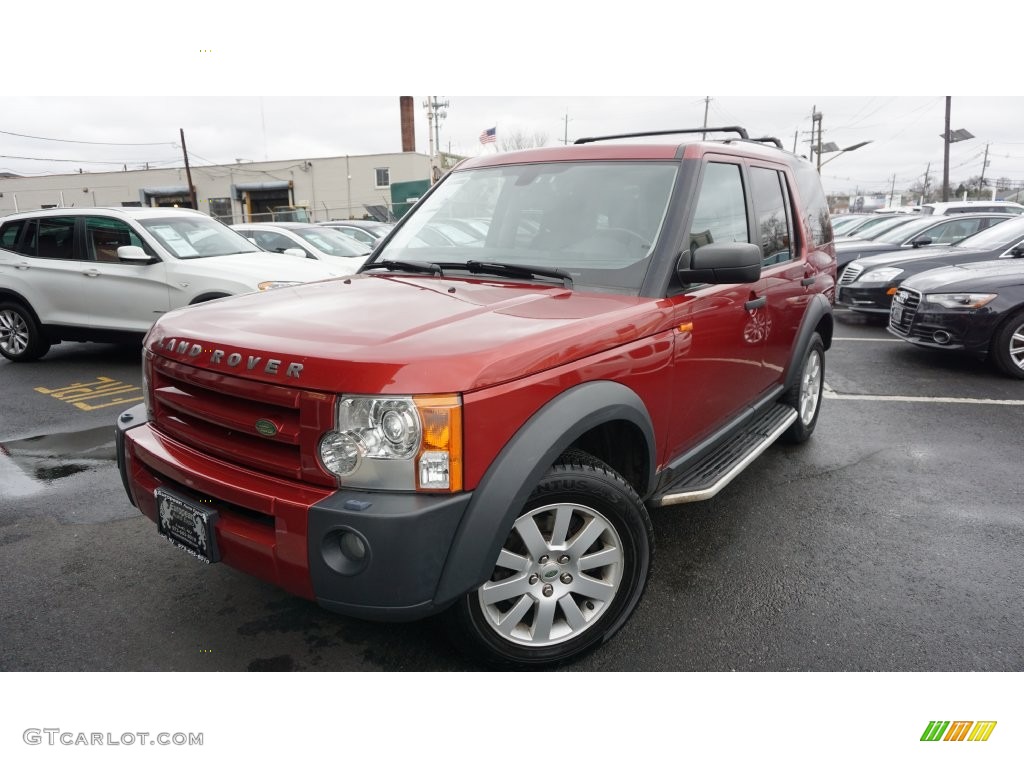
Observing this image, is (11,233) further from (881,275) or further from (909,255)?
(909,255)

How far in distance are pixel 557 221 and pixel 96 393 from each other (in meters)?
5.45

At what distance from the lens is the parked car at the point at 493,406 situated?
1987 millimetres

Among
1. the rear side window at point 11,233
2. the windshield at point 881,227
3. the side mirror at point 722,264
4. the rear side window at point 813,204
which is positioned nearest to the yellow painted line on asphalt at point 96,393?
the rear side window at point 11,233

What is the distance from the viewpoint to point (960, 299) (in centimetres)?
696

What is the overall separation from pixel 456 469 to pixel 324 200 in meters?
45.8

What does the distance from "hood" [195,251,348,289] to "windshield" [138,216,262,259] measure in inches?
6.9

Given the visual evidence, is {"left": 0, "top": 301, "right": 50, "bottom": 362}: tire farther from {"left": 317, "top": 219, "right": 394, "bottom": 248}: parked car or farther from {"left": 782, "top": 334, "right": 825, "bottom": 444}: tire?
{"left": 782, "top": 334, "right": 825, "bottom": 444}: tire

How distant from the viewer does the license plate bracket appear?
2213 millimetres

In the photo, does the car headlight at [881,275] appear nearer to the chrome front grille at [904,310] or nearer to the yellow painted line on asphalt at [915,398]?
the chrome front grille at [904,310]

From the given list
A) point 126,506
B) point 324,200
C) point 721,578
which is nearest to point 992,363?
point 721,578

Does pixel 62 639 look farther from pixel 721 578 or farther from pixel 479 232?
pixel 721 578

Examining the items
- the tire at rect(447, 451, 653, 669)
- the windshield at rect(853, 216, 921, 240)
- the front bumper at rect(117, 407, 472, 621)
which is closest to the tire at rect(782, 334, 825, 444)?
the tire at rect(447, 451, 653, 669)

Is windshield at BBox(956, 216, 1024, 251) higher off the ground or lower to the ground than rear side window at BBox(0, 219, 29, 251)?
lower
